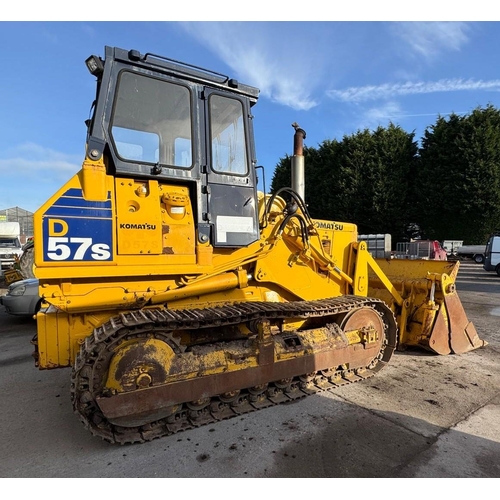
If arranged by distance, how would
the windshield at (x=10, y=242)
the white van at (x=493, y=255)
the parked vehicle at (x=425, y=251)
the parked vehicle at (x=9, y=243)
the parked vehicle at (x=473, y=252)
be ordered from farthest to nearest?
the parked vehicle at (x=473, y=252)
the parked vehicle at (x=425, y=251)
the white van at (x=493, y=255)
the windshield at (x=10, y=242)
the parked vehicle at (x=9, y=243)

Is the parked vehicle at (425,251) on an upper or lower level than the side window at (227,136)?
lower

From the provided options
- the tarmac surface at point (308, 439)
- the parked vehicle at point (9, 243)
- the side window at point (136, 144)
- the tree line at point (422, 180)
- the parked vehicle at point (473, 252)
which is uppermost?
the tree line at point (422, 180)

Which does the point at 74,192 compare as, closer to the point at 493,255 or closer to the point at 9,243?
the point at 9,243

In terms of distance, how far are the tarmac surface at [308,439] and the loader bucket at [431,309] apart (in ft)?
2.57

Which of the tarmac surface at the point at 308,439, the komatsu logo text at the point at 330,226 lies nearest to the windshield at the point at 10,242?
the tarmac surface at the point at 308,439

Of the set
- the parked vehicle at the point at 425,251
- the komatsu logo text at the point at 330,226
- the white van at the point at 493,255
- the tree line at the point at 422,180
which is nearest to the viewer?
the komatsu logo text at the point at 330,226

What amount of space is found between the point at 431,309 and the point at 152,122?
447cm

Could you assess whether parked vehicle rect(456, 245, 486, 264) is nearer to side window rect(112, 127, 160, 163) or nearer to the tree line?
the tree line

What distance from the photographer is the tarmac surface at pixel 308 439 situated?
272cm

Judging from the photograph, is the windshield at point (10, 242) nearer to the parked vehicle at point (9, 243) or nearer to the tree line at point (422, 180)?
the parked vehicle at point (9, 243)

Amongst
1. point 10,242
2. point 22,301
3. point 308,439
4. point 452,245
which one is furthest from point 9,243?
point 452,245

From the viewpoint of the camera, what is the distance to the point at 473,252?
A: 83.6 ft

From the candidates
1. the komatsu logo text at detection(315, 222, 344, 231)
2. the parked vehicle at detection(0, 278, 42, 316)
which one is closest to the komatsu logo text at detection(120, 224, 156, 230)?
the komatsu logo text at detection(315, 222, 344, 231)

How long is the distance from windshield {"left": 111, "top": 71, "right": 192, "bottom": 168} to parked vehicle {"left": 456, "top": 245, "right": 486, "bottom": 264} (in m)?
27.6
